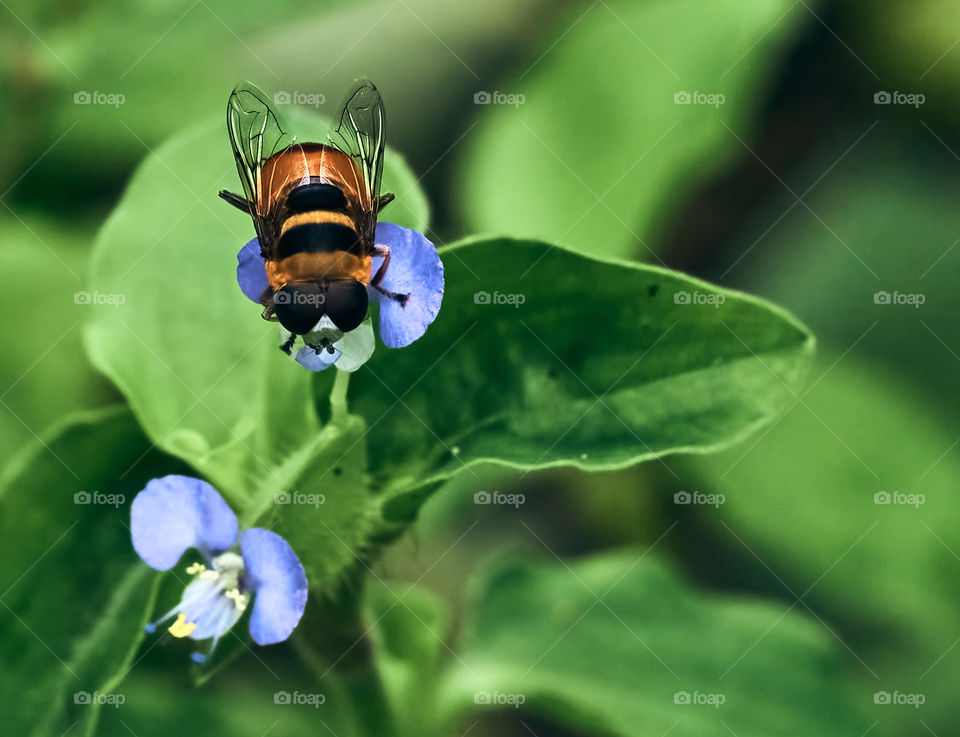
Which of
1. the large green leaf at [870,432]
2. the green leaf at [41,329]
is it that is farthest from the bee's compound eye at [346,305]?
the large green leaf at [870,432]

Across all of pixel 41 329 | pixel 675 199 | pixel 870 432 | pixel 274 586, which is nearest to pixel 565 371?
pixel 274 586

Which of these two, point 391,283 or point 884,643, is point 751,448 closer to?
point 884,643

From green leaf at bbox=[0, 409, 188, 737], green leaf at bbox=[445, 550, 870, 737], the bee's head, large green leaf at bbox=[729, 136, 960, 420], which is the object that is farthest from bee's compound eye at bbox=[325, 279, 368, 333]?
large green leaf at bbox=[729, 136, 960, 420]

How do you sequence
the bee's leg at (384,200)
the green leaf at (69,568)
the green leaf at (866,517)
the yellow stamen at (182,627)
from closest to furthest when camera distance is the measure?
1. the yellow stamen at (182,627)
2. the bee's leg at (384,200)
3. the green leaf at (69,568)
4. the green leaf at (866,517)

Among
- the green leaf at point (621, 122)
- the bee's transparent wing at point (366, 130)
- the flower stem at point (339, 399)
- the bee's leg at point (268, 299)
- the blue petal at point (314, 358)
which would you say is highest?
the green leaf at point (621, 122)

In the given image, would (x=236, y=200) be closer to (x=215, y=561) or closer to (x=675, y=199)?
(x=215, y=561)

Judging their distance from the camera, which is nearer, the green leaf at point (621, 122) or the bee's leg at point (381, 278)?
the bee's leg at point (381, 278)

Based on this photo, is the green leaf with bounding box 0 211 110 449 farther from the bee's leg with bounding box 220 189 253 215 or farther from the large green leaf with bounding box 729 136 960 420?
the large green leaf with bounding box 729 136 960 420

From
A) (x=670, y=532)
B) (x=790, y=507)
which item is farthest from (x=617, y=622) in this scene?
(x=790, y=507)

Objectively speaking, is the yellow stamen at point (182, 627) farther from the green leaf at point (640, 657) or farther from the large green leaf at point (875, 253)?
the large green leaf at point (875, 253)
